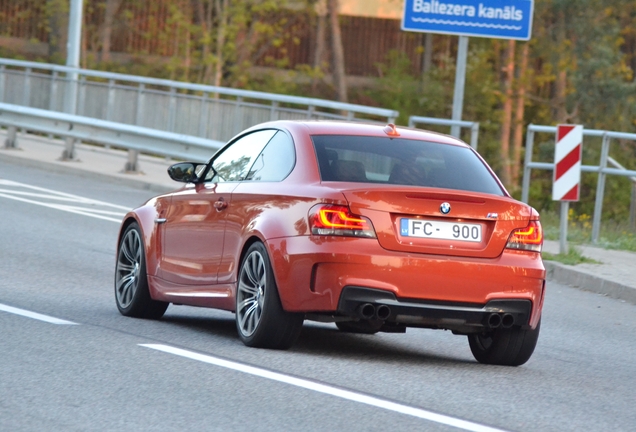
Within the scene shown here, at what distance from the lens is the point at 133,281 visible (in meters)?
9.84

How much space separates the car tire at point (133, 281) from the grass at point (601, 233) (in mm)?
7661

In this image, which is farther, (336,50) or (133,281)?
(336,50)

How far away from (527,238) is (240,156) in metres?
2.08

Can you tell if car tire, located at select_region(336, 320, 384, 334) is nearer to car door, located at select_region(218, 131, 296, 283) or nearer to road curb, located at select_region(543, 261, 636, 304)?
car door, located at select_region(218, 131, 296, 283)

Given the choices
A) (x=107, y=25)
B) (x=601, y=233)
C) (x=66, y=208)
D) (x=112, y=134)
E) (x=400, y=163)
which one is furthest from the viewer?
(x=107, y=25)

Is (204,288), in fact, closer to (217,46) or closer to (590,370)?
(590,370)

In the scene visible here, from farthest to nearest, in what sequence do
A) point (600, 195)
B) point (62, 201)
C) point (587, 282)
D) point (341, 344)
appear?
point (62, 201)
point (600, 195)
point (587, 282)
point (341, 344)

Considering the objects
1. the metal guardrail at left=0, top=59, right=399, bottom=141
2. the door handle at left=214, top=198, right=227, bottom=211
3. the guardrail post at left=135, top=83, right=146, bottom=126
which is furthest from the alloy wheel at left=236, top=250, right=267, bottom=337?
the guardrail post at left=135, top=83, right=146, bottom=126

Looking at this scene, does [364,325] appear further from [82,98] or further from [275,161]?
[82,98]

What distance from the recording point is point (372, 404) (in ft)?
21.6

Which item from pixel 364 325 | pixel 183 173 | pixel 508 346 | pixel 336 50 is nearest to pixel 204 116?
pixel 183 173

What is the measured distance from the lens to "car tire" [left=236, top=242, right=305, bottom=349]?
26.0 ft

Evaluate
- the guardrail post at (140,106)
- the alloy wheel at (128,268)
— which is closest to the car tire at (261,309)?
the alloy wheel at (128,268)

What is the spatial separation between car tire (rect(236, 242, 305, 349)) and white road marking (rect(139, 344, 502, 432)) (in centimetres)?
41
